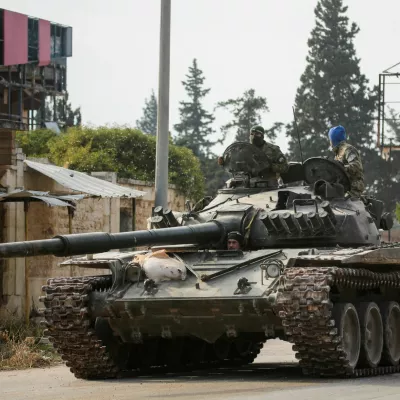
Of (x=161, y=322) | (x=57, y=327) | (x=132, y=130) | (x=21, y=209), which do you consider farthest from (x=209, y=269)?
(x=132, y=130)

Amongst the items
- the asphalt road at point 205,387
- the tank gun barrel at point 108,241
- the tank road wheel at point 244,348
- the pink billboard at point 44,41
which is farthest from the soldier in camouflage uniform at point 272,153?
the pink billboard at point 44,41

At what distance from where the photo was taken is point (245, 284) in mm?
16156

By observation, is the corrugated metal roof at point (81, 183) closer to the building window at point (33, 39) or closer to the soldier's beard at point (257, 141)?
the soldier's beard at point (257, 141)

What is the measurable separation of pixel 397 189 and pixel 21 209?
1582 inches

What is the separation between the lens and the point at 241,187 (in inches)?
745

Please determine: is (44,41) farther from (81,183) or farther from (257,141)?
(257,141)

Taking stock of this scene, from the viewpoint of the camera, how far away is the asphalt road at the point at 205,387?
46.2 feet

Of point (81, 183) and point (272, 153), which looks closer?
point (272, 153)

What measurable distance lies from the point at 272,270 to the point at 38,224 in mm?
10351

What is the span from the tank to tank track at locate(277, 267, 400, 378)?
1cm

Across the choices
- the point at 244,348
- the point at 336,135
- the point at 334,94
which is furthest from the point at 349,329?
the point at 334,94

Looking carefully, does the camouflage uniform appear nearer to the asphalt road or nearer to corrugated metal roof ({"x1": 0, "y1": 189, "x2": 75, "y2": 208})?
the asphalt road

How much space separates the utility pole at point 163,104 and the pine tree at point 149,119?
8624 cm

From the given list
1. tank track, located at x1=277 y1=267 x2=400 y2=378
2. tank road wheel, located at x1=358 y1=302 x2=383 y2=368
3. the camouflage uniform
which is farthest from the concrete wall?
tank track, located at x1=277 y1=267 x2=400 y2=378
